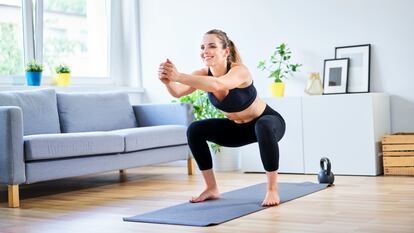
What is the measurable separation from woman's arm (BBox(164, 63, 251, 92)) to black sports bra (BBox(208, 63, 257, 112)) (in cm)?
7

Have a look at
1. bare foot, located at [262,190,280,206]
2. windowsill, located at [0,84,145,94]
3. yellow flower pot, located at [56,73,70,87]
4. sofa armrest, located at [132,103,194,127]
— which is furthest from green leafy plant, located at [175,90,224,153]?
bare foot, located at [262,190,280,206]

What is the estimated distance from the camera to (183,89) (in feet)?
10.7

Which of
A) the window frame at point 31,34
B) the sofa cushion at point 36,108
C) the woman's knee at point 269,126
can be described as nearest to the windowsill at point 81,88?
the window frame at point 31,34

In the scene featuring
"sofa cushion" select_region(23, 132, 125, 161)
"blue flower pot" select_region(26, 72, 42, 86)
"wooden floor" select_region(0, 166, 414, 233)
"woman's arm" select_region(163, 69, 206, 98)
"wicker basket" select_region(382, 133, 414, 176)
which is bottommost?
"wooden floor" select_region(0, 166, 414, 233)

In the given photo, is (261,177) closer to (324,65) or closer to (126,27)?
(324,65)

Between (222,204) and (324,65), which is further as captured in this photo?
(324,65)

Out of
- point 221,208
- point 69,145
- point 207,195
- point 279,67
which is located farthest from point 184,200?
point 279,67

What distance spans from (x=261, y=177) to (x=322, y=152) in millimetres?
515

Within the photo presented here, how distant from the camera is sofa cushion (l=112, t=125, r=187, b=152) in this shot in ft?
14.0

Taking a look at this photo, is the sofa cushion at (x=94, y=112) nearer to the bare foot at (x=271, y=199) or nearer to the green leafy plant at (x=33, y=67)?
the green leafy plant at (x=33, y=67)

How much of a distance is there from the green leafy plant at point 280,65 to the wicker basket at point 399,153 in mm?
1024

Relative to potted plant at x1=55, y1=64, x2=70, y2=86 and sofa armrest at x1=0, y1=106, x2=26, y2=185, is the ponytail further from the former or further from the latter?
potted plant at x1=55, y1=64, x2=70, y2=86

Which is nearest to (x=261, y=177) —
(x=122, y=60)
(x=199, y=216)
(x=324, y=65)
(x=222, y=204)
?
(x=324, y=65)

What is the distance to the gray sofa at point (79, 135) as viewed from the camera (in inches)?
138
